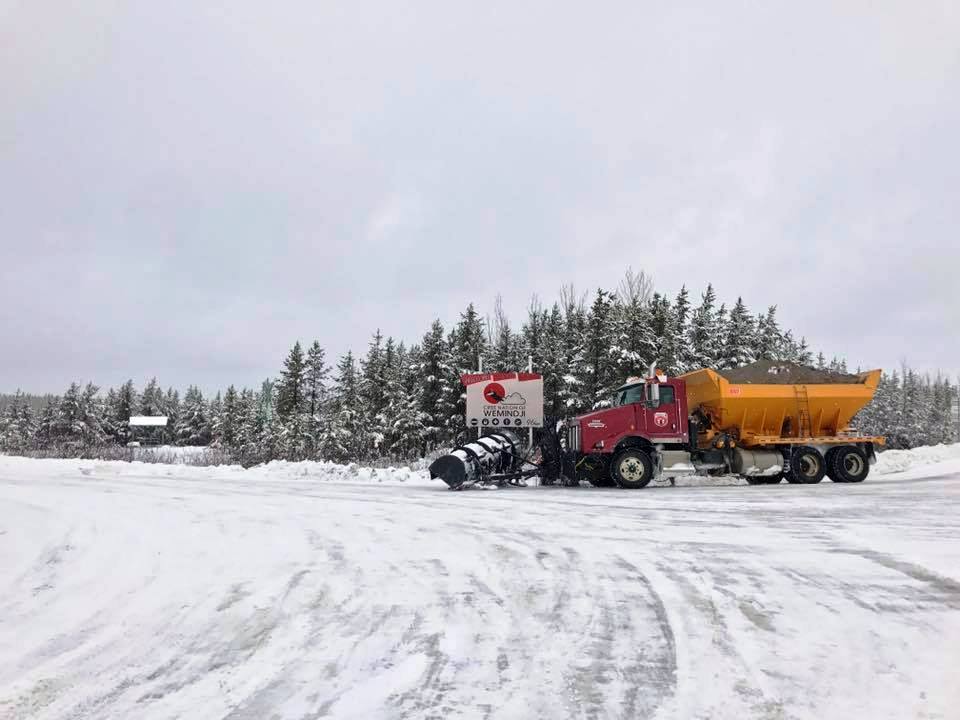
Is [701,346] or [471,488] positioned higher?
[701,346]

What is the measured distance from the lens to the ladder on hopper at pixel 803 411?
15969 millimetres

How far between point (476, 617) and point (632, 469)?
11571mm

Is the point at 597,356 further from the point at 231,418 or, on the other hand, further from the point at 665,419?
the point at 231,418

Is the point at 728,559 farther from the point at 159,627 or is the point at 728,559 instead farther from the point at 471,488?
the point at 471,488

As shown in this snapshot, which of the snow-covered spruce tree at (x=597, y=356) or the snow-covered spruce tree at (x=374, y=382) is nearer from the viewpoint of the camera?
the snow-covered spruce tree at (x=597, y=356)

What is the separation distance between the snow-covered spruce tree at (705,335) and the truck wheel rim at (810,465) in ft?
77.9

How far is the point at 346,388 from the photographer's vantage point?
52.5 metres

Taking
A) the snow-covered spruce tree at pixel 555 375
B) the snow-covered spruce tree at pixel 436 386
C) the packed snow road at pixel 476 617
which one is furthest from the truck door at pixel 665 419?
the snow-covered spruce tree at pixel 436 386

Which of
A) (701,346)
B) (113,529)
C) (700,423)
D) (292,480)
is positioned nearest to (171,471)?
(292,480)

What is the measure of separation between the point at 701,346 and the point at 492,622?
1578 inches

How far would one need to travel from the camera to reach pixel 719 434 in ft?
52.7

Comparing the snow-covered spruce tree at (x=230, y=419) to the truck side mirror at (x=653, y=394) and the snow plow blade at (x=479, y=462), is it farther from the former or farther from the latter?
the truck side mirror at (x=653, y=394)

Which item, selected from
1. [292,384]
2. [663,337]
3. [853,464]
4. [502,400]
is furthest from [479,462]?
[292,384]

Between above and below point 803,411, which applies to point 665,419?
below
